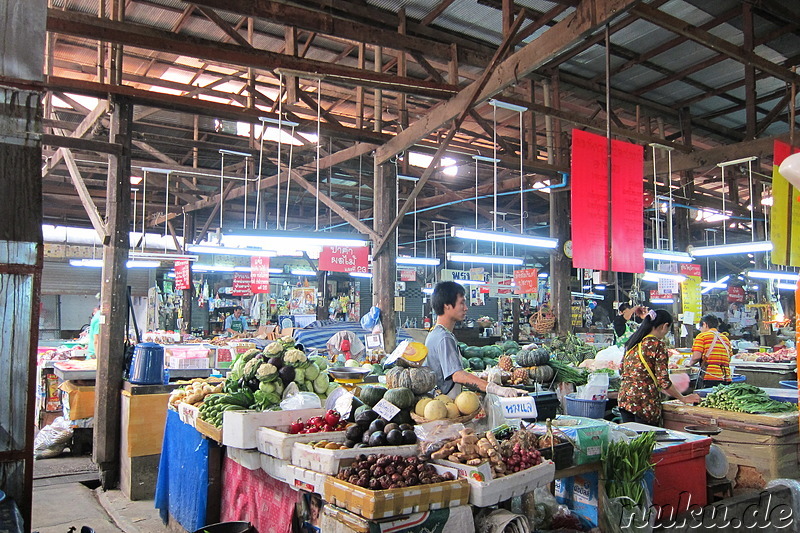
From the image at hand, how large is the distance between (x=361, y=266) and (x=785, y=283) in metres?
14.7

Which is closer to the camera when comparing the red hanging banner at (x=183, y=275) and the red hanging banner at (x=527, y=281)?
the red hanging banner at (x=527, y=281)

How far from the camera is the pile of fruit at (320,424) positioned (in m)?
3.86

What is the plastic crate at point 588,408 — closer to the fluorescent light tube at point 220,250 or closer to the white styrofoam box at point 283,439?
the white styrofoam box at point 283,439

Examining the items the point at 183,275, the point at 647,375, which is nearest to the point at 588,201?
the point at 647,375

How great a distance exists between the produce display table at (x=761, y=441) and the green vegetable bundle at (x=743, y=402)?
138 millimetres

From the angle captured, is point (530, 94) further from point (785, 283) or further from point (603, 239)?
point (785, 283)

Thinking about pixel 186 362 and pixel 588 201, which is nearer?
pixel 588 201

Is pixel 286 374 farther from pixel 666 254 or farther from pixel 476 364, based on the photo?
pixel 666 254

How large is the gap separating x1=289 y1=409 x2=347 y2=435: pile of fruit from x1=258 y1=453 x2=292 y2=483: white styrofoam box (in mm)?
234

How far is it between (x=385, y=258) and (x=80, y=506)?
5.01 metres

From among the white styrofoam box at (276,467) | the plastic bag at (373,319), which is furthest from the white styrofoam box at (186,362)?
the white styrofoam box at (276,467)

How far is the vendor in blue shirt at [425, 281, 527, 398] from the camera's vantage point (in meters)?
4.06

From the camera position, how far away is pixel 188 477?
4969mm

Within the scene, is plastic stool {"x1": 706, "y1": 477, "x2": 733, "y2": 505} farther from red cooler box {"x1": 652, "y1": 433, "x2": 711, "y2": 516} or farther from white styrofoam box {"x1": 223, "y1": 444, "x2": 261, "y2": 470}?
white styrofoam box {"x1": 223, "y1": 444, "x2": 261, "y2": 470}
